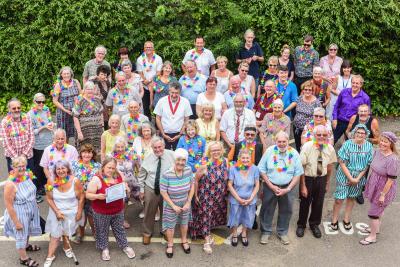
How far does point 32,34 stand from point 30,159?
198 inches

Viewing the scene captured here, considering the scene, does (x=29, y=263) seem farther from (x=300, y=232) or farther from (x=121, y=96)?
(x=300, y=232)

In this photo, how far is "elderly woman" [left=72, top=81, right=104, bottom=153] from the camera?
8.76 meters

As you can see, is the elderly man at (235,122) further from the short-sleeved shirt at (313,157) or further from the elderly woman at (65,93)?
the elderly woman at (65,93)

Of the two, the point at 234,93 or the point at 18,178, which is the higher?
the point at 234,93

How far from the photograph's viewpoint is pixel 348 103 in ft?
30.2

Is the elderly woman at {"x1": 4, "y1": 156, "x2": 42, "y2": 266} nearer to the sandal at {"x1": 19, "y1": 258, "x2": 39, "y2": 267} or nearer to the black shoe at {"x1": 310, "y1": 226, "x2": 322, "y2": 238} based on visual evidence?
the sandal at {"x1": 19, "y1": 258, "x2": 39, "y2": 267}

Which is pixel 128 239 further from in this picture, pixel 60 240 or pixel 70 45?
pixel 70 45

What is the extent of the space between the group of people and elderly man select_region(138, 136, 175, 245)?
15mm

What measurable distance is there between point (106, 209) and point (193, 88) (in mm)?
3400

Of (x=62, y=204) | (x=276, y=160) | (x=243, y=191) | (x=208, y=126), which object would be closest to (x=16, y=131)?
(x=62, y=204)

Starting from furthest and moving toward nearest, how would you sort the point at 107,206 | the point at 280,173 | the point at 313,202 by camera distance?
the point at 313,202, the point at 280,173, the point at 107,206

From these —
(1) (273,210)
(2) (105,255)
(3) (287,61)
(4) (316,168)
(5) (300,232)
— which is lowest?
(2) (105,255)

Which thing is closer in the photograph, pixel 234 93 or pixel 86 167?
pixel 86 167

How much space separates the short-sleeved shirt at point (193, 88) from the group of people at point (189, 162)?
0.02 metres
